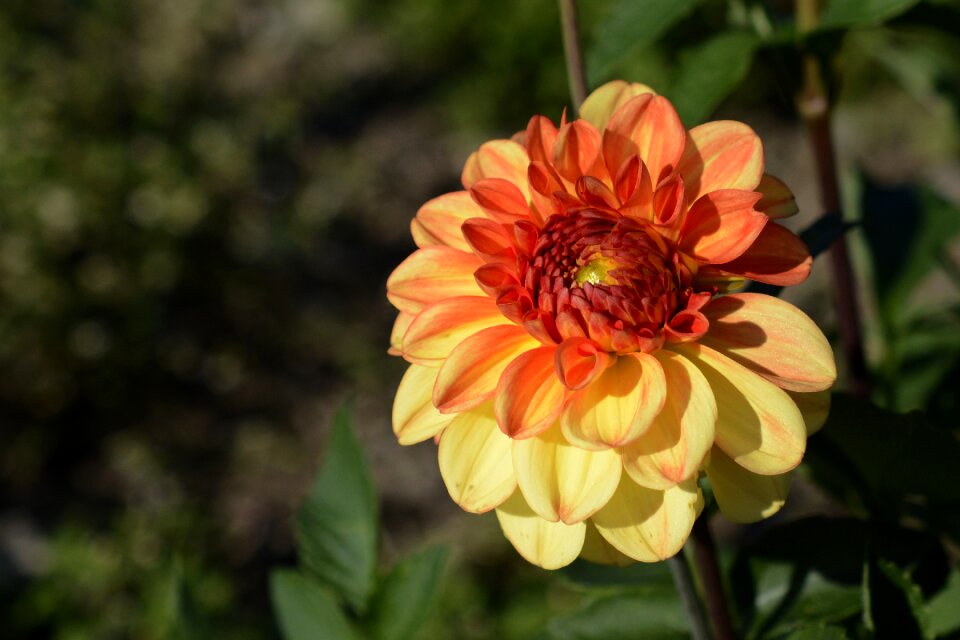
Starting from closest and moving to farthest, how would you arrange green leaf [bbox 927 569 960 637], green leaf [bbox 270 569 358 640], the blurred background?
green leaf [bbox 927 569 960 637], green leaf [bbox 270 569 358 640], the blurred background

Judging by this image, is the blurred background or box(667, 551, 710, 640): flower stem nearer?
box(667, 551, 710, 640): flower stem

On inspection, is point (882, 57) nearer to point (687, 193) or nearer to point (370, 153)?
point (687, 193)

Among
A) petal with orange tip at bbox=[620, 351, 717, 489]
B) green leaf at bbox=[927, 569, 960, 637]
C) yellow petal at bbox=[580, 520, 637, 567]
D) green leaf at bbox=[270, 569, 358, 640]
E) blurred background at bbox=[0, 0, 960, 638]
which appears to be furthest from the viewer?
blurred background at bbox=[0, 0, 960, 638]

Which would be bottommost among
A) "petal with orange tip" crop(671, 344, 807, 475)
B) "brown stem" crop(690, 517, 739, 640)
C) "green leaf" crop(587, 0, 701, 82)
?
"brown stem" crop(690, 517, 739, 640)

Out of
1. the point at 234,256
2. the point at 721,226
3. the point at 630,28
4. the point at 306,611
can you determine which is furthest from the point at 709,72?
the point at 234,256

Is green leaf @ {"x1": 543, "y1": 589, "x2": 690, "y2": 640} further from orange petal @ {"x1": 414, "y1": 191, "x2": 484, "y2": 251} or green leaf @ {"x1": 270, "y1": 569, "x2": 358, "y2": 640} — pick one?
orange petal @ {"x1": 414, "y1": 191, "x2": 484, "y2": 251}

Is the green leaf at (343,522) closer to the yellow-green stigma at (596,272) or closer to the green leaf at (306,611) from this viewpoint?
the green leaf at (306,611)

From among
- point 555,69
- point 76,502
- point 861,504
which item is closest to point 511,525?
point 861,504

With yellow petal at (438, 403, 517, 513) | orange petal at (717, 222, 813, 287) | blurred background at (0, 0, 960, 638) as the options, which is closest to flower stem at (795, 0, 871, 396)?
orange petal at (717, 222, 813, 287)
